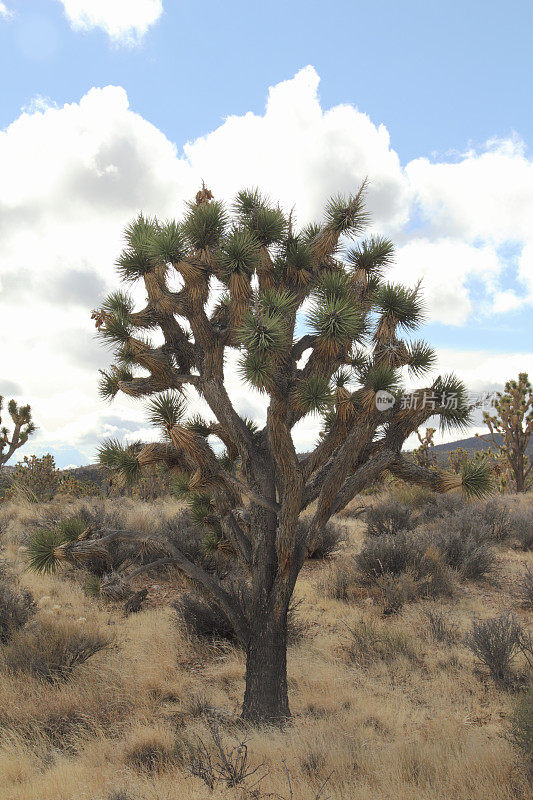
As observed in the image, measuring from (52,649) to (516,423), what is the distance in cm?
2184

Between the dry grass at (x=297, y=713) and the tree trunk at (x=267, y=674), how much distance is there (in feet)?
0.84

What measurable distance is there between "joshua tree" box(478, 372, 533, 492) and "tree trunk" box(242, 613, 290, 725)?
66.6ft

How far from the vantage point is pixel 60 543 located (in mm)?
5918

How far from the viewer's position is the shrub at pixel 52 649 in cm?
652

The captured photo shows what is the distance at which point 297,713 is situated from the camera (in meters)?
5.80

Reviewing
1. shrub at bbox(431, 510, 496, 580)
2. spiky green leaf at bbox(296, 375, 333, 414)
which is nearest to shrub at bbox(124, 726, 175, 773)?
spiky green leaf at bbox(296, 375, 333, 414)

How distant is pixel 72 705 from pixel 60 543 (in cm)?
176

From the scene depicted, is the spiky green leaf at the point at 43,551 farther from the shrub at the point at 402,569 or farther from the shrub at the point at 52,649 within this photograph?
the shrub at the point at 402,569

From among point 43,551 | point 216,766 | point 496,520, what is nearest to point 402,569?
point 496,520

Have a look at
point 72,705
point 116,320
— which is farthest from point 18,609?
point 116,320

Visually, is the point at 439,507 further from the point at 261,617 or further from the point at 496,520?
the point at 261,617

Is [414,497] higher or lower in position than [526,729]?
higher

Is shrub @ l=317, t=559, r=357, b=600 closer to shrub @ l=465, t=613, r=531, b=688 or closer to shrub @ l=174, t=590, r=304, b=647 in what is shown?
shrub @ l=174, t=590, r=304, b=647

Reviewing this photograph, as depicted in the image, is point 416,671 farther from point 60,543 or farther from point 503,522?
point 503,522
